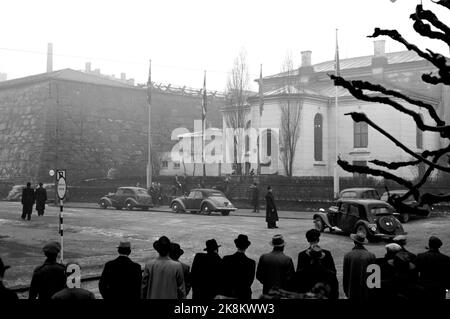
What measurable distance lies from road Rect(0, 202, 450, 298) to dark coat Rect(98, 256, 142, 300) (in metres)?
4.80

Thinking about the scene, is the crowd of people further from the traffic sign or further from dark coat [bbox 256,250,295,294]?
the traffic sign

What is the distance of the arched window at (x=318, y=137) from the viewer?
146 feet

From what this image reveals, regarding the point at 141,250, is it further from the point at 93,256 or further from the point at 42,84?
the point at 42,84

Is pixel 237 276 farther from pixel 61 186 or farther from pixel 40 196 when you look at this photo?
pixel 40 196

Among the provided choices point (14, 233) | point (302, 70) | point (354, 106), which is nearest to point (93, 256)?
point (14, 233)

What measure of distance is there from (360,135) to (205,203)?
18296 millimetres

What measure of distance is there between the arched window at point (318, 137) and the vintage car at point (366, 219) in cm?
2370

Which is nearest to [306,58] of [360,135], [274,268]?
[360,135]

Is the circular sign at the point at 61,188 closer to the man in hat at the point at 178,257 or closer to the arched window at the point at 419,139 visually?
the man in hat at the point at 178,257

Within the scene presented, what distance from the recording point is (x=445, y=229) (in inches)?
843

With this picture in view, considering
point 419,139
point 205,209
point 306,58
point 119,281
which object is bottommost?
point 205,209

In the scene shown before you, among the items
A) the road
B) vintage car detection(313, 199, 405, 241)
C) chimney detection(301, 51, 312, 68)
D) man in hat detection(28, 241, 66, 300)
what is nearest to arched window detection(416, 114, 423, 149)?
chimney detection(301, 51, 312, 68)

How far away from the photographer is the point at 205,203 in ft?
99.2

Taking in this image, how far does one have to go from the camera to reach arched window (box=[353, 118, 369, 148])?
43.0 m
